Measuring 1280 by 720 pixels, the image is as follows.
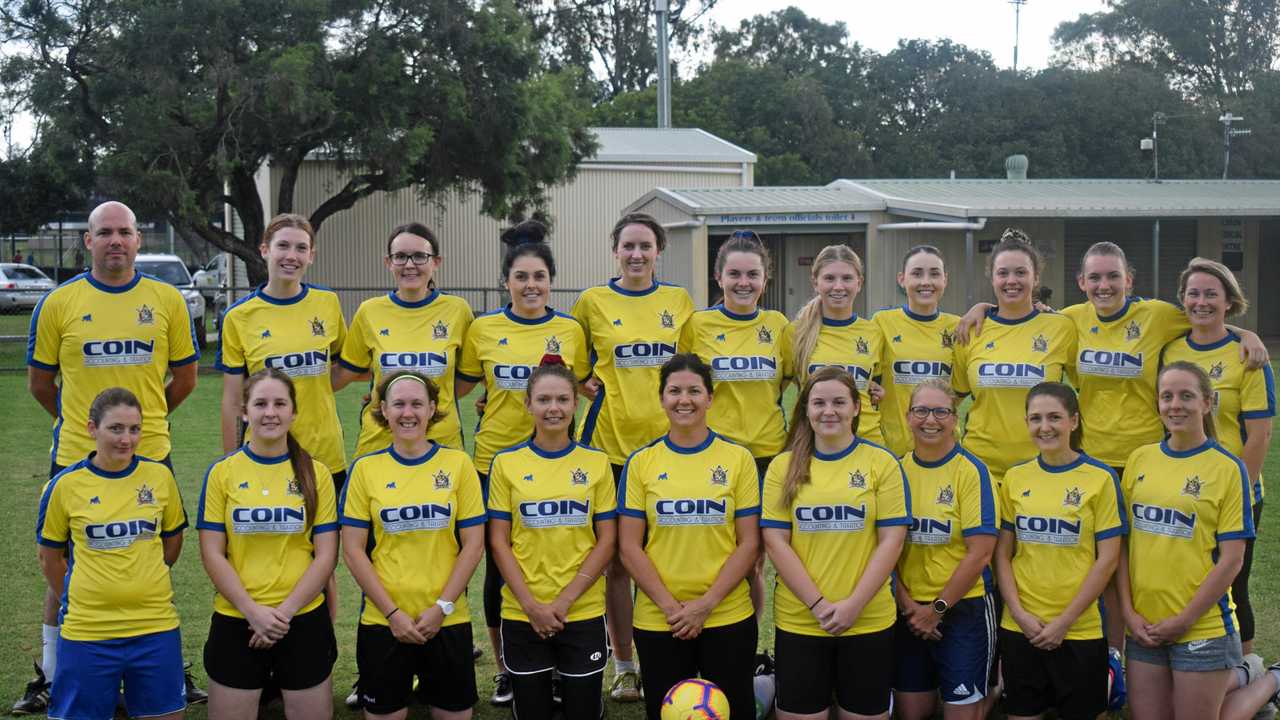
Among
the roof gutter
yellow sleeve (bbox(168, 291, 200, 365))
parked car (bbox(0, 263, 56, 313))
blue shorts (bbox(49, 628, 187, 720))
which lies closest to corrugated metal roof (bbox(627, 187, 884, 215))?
the roof gutter

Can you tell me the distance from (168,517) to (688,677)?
6.84 feet

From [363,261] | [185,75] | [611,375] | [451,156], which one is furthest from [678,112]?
[611,375]

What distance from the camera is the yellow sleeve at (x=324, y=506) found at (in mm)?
4621

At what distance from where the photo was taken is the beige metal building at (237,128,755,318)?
88.8 ft

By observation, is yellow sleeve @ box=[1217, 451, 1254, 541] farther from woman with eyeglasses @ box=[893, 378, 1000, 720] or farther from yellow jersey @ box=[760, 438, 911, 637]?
yellow jersey @ box=[760, 438, 911, 637]

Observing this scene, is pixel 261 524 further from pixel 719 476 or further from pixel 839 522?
pixel 839 522

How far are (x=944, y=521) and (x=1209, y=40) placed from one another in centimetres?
5701

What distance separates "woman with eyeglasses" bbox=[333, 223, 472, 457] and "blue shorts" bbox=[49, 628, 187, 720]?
1108 mm

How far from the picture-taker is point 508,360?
16.7 ft

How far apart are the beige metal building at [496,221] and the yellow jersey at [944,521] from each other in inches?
820

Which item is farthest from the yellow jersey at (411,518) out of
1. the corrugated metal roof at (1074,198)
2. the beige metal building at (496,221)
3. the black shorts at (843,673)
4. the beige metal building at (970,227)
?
the beige metal building at (496,221)

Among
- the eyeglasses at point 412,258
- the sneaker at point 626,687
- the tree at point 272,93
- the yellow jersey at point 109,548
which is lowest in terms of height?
the sneaker at point 626,687

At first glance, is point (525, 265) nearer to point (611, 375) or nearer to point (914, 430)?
point (611, 375)

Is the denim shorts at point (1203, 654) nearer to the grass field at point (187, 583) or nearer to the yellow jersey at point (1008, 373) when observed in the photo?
the yellow jersey at point (1008, 373)
